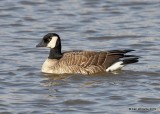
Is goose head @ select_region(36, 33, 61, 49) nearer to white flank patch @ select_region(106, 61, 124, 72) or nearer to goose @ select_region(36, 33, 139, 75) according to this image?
goose @ select_region(36, 33, 139, 75)

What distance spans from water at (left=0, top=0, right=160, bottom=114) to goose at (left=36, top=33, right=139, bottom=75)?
9.0 inches

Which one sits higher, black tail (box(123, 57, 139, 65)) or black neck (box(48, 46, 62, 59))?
black neck (box(48, 46, 62, 59))

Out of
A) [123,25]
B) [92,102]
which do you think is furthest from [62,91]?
[123,25]

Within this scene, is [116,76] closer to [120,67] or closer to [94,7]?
[120,67]

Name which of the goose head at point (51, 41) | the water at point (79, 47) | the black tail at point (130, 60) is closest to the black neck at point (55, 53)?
the goose head at point (51, 41)

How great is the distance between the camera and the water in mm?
13203

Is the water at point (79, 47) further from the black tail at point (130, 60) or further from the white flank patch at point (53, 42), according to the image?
the white flank patch at point (53, 42)

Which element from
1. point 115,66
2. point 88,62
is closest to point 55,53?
point 88,62

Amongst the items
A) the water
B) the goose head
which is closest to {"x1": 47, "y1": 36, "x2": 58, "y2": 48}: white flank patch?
the goose head

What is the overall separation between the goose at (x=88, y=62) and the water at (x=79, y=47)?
0.23 m

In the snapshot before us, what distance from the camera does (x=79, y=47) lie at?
58.3ft

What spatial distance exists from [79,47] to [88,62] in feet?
5.83

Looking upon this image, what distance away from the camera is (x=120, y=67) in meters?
16.1

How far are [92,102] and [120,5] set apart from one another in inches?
372
